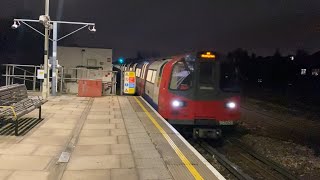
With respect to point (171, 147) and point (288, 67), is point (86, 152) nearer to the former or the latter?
point (171, 147)

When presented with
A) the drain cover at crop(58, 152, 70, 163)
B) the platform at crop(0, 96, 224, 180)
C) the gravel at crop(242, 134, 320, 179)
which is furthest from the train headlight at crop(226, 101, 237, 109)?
the drain cover at crop(58, 152, 70, 163)

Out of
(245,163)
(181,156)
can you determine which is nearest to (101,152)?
(181,156)

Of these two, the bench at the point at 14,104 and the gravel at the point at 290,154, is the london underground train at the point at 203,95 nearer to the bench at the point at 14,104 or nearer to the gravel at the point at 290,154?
the gravel at the point at 290,154

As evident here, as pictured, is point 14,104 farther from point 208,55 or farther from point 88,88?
point 88,88

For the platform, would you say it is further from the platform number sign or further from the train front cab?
the platform number sign

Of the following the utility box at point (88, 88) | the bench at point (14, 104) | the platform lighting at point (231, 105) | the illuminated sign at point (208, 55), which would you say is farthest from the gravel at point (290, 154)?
the utility box at point (88, 88)

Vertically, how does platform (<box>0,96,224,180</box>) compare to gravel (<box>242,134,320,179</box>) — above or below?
above

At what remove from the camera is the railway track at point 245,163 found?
10.9 meters

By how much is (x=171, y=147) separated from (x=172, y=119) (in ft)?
15.5

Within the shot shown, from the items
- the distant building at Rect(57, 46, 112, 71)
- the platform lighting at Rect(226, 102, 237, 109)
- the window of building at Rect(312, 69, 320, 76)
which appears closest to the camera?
the platform lighting at Rect(226, 102, 237, 109)

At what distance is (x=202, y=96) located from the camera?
13883 millimetres

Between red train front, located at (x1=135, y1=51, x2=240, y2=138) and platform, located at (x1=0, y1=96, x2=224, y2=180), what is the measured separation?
0.87 m

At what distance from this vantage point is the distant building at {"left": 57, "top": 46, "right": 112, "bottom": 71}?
100 ft

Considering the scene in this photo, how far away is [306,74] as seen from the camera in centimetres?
9388
